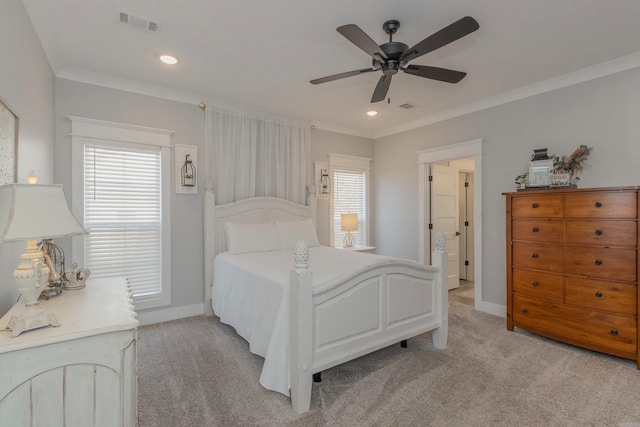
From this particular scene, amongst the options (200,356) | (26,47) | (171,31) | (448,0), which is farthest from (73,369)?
(448,0)

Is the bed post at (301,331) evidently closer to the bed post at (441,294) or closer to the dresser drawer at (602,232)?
the bed post at (441,294)

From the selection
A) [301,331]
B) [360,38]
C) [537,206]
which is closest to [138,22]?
[360,38]

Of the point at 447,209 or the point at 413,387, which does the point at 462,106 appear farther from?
the point at 413,387

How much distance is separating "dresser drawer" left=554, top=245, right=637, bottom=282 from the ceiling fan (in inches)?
77.8

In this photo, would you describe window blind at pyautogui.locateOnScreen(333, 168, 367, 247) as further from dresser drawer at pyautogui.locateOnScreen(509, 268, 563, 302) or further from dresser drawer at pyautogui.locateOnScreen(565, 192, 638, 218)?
dresser drawer at pyautogui.locateOnScreen(565, 192, 638, 218)

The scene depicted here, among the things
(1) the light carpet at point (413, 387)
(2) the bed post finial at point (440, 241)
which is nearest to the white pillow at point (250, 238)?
(1) the light carpet at point (413, 387)

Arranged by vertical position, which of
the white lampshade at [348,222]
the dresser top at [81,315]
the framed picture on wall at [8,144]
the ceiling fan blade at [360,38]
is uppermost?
the ceiling fan blade at [360,38]

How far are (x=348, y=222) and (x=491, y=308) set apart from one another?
2.22 metres

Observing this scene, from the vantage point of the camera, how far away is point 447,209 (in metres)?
5.12

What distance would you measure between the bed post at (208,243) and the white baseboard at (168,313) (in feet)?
0.42

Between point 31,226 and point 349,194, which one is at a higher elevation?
point 349,194

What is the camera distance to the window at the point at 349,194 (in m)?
5.19

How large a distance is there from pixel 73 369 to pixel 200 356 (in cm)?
168

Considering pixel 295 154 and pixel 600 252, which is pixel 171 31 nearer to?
pixel 295 154
